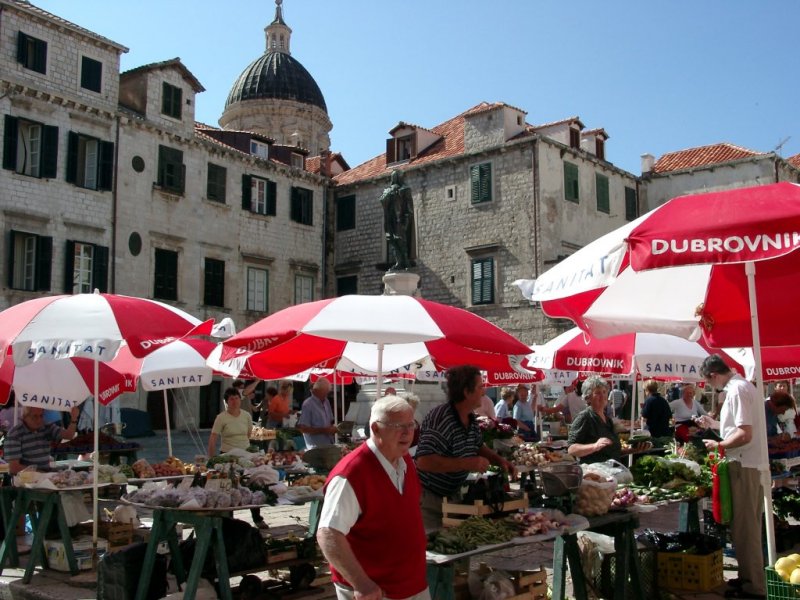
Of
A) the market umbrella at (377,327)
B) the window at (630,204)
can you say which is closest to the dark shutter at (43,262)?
the market umbrella at (377,327)

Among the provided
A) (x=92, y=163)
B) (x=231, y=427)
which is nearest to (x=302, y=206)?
(x=92, y=163)

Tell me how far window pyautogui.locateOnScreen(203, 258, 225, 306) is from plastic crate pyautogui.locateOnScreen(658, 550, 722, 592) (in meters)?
24.8

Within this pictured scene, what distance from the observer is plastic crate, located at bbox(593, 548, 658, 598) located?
6375 mm

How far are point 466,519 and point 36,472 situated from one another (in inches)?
169

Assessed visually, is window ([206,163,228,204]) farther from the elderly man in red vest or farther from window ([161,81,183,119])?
the elderly man in red vest

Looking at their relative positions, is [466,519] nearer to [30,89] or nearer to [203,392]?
[30,89]

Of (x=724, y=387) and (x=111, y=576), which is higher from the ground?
(x=724, y=387)

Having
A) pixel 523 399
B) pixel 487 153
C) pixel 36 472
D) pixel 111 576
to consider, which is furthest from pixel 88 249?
pixel 111 576

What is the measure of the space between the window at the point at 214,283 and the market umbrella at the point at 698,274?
81.3 feet

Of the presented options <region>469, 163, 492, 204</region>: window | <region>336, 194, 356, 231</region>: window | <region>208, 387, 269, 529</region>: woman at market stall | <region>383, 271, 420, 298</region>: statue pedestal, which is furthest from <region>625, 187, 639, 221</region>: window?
<region>208, 387, 269, 529</region>: woman at market stall

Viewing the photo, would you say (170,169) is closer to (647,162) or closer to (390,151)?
(390,151)

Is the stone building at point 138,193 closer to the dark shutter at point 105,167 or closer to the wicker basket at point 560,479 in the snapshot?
the dark shutter at point 105,167

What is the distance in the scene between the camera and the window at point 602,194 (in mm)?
31516

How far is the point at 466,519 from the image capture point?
5316 millimetres
